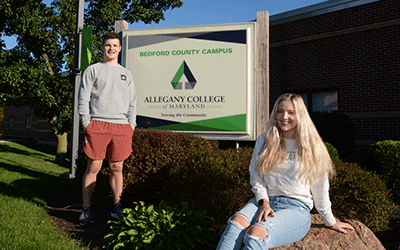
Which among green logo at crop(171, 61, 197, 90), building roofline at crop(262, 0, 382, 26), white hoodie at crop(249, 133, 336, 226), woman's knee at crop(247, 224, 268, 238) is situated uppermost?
building roofline at crop(262, 0, 382, 26)

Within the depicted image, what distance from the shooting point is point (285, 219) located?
2480 mm

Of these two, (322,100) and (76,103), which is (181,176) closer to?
(76,103)

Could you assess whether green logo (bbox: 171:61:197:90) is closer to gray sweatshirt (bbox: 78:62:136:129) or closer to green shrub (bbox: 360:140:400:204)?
gray sweatshirt (bbox: 78:62:136:129)

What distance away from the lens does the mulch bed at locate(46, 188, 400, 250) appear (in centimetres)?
349

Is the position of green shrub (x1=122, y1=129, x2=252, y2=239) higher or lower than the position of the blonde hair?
lower

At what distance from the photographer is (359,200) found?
3793 mm

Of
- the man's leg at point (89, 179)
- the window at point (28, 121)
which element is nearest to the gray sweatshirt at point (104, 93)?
the man's leg at point (89, 179)

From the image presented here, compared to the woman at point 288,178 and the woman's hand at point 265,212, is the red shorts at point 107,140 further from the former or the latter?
the woman's hand at point 265,212

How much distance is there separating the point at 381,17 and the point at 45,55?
12338 millimetres

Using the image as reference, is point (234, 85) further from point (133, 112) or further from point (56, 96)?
point (56, 96)

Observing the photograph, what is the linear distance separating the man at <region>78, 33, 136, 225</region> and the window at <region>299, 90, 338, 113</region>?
26.8 feet

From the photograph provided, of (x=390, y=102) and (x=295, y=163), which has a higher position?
(x=390, y=102)

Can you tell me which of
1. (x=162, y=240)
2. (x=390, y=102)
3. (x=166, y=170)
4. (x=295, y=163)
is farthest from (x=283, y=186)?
(x=390, y=102)

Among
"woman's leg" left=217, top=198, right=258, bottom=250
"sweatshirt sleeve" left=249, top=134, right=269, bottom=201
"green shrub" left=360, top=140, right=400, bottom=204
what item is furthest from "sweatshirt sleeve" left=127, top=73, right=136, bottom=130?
"green shrub" left=360, top=140, right=400, bottom=204
